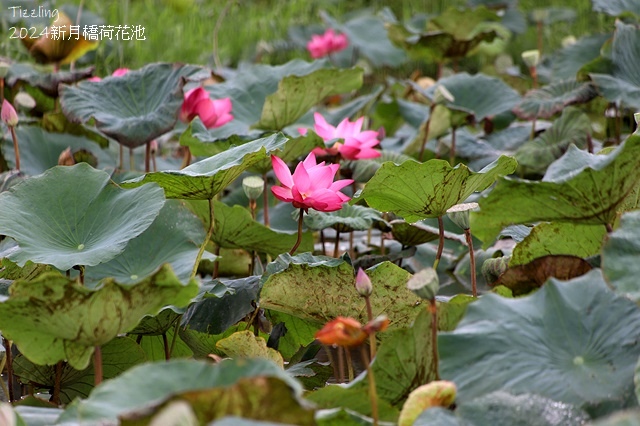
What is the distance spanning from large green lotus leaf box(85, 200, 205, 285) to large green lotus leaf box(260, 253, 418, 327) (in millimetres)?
143

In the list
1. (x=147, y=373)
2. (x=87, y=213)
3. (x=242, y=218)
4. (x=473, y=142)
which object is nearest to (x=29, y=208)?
(x=87, y=213)

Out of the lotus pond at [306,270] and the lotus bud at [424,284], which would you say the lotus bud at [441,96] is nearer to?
the lotus pond at [306,270]

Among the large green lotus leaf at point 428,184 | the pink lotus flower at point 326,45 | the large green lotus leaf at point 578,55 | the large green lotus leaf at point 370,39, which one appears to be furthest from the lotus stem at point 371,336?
the large green lotus leaf at point 370,39

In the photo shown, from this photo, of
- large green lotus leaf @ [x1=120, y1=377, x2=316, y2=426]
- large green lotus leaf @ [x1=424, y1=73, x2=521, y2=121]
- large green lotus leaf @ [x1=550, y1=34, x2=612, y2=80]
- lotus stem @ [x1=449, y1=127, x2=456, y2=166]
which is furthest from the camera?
large green lotus leaf @ [x1=550, y1=34, x2=612, y2=80]

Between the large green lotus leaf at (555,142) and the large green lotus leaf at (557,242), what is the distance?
0.77 metres

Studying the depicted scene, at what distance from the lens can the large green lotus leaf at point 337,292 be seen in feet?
3.65

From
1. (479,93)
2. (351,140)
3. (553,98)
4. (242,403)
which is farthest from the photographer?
(479,93)

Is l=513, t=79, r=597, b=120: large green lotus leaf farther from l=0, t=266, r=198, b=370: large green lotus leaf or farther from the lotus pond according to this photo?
l=0, t=266, r=198, b=370: large green lotus leaf

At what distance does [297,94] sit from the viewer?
1.71m

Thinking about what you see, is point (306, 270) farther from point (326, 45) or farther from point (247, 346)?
point (326, 45)

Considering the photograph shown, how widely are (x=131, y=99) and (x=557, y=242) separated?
0.93 metres

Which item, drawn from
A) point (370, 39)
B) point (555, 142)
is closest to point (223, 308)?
point (555, 142)

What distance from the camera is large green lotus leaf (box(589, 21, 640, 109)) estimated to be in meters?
1.87

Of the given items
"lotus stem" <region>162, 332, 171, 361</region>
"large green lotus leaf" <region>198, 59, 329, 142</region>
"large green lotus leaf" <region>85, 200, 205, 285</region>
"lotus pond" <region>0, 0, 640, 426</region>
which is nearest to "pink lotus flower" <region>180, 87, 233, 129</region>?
"lotus pond" <region>0, 0, 640, 426</region>
